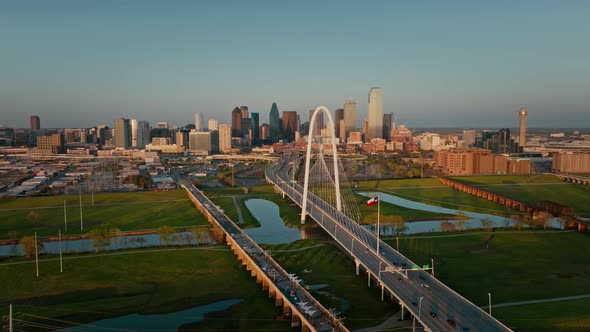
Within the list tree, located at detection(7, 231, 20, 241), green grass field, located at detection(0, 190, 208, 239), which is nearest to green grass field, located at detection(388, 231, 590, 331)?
green grass field, located at detection(0, 190, 208, 239)

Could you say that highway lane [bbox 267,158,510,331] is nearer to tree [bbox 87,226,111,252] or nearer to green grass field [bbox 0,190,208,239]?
tree [bbox 87,226,111,252]

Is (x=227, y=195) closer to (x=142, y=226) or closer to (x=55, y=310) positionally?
(x=142, y=226)

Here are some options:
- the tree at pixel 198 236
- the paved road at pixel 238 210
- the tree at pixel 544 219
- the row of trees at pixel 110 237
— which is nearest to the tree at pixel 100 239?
the row of trees at pixel 110 237

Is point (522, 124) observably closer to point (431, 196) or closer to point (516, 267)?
point (431, 196)

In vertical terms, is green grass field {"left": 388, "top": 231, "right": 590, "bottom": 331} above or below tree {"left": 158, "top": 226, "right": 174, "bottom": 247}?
below

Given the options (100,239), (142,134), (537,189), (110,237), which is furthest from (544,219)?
(142,134)

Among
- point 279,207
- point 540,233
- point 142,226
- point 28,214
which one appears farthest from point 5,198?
point 540,233
